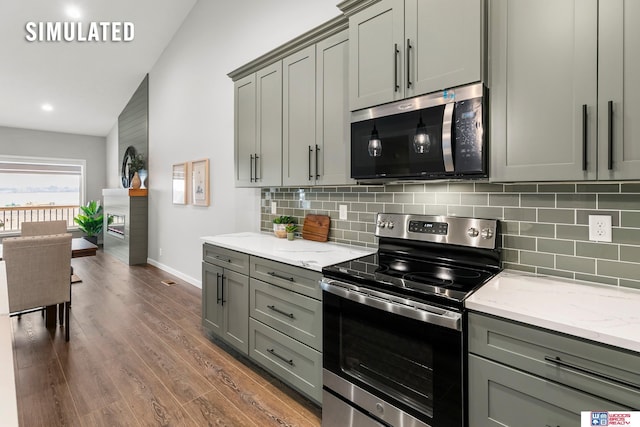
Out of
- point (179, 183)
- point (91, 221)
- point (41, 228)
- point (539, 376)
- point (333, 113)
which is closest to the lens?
point (539, 376)

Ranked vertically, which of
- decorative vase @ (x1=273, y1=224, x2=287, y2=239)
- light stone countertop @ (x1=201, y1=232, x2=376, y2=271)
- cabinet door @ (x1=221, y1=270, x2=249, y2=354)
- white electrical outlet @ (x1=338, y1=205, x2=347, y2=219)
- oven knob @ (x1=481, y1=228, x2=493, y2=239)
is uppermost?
white electrical outlet @ (x1=338, y1=205, x2=347, y2=219)

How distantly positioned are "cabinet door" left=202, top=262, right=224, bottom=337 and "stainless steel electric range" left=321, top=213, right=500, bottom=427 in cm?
126

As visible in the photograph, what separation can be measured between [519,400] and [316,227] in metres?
1.86

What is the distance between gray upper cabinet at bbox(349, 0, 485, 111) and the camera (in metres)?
1.60

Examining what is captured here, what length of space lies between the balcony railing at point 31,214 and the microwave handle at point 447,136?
9.21 m

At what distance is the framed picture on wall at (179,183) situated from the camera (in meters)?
5.02

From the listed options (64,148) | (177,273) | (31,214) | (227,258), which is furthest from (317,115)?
(31,214)

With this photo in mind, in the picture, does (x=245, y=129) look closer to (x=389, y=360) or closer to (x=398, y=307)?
(x=398, y=307)

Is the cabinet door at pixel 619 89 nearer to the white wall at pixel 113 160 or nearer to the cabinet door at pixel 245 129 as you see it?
the cabinet door at pixel 245 129

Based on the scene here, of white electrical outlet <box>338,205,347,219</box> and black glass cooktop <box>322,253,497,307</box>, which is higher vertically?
white electrical outlet <box>338,205,347,219</box>

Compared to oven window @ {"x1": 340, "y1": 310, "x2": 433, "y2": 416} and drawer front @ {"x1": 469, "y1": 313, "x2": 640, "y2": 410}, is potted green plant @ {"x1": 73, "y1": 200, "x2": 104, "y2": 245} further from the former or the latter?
drawer front @ {"x1": 469, "y1": 313, "x2": 640, "y2": 410}

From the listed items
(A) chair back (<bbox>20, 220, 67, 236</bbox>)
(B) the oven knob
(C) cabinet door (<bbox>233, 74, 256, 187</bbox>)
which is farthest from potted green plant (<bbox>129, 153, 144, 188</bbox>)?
(B) the oven knob

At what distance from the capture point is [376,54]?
1955mm

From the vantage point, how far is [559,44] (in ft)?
4.60
